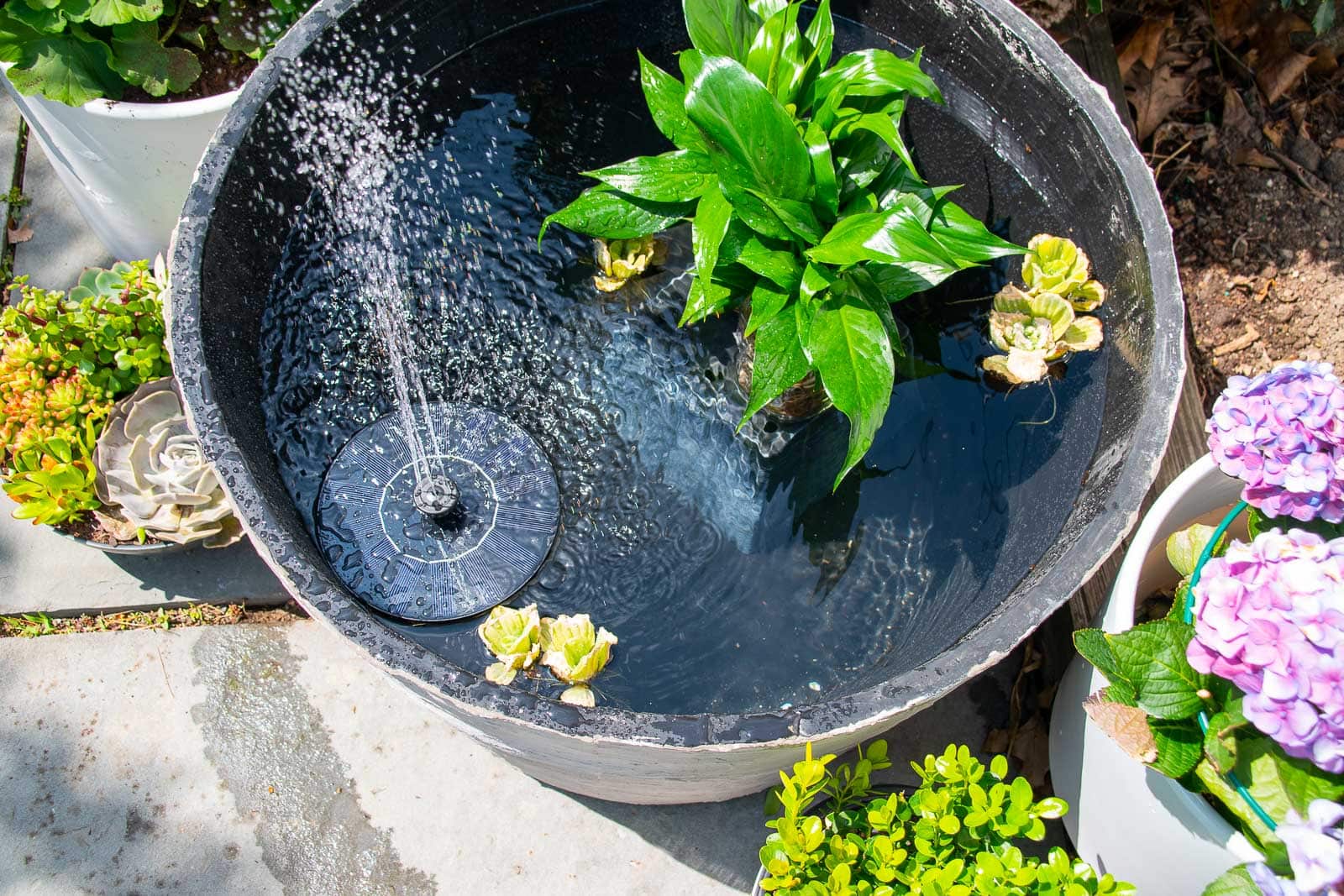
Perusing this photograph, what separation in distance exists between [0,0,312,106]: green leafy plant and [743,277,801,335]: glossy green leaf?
1.06 metres

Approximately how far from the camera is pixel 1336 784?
105 cm

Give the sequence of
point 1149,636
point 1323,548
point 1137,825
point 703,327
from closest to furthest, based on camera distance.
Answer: point 1323,548, point 1149,636, point 1137,825, point 703,327

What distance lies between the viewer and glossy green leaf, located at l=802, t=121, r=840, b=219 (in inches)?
52.1

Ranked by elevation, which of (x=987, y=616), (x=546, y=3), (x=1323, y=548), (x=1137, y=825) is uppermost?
(x=546, y=3)

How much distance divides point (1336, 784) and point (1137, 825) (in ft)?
0.92

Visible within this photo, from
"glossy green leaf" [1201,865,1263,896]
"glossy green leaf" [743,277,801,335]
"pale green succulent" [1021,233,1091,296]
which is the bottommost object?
"glossy green leaf" [1201,865,1263,896]

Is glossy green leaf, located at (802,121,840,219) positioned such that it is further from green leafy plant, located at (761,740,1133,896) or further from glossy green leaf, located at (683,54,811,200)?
green leafy plant, located at (761,740,1133,896)

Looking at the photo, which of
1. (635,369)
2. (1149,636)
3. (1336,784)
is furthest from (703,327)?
(1336,784)

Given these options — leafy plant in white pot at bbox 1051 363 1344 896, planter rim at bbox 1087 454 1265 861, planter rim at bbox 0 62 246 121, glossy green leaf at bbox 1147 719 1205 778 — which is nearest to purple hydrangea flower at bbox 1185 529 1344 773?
leafy plant in white pot at bbox 1051 363 1344 896

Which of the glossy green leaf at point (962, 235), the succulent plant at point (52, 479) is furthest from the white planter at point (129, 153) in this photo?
the glossy green leaf at point (962, 235)

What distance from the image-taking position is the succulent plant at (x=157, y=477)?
68.3 inches

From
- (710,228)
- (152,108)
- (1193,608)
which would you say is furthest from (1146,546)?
(152,108)

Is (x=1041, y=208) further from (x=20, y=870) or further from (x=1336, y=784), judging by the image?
(x=20, y=870)

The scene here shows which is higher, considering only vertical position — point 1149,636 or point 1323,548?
point 1323,548
